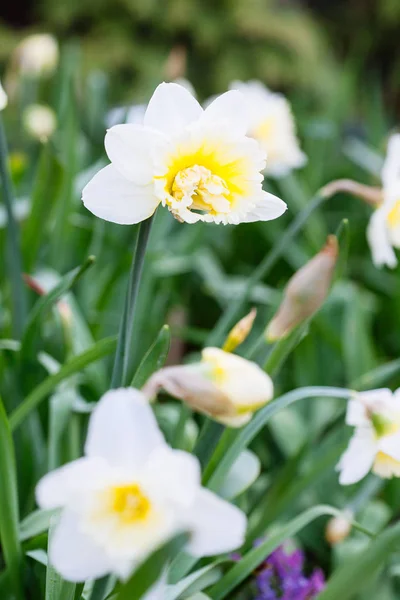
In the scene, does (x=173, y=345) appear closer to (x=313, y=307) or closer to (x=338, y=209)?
(x=338, y=209)

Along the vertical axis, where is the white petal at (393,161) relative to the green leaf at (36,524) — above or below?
above

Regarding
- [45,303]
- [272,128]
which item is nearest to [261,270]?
[45,303]

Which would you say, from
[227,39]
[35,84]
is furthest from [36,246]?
[227,39]

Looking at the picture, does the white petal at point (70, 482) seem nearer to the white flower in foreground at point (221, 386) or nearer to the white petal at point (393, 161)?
the white flower in foreground at point (221, 386)

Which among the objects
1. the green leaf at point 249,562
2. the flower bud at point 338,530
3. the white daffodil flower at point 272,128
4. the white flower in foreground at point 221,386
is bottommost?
the flower bud at point 338,530

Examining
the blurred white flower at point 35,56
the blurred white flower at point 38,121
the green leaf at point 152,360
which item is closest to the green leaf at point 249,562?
the green leaf at point 152,360

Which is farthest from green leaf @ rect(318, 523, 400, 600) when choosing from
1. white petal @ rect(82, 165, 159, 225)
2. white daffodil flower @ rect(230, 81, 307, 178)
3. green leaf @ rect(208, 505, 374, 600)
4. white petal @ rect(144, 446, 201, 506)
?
white daffodil flower @ rect(230, 81, 307, 178)
